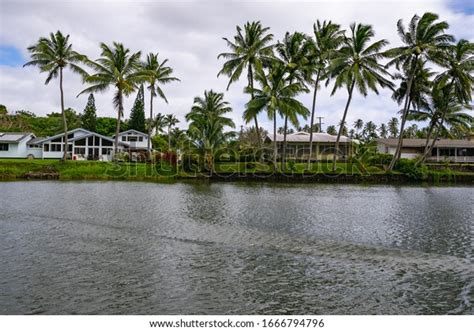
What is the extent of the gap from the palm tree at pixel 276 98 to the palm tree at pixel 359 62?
429cm

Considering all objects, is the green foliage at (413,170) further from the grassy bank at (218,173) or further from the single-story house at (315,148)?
the single-story house at (315,148)

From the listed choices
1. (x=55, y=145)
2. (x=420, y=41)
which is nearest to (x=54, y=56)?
(x=55, y=145)

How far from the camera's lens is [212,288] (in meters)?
8.47

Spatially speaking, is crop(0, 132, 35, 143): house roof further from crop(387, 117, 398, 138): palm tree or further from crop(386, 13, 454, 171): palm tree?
crop(387, 117, 398, 138): palm tree

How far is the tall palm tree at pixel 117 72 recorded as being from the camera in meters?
42.2

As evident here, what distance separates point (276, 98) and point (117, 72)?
55.3ft

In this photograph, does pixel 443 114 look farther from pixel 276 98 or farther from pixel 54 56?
pixel 54 56

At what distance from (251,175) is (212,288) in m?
31.9

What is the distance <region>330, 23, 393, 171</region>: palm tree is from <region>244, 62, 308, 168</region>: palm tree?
429 centimetres

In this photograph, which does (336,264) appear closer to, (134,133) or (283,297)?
(283,297)

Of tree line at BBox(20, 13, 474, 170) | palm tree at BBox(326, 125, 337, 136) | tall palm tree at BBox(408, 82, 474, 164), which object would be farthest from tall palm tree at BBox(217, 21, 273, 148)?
palm tree at BBox(326, 125, 337, 136)

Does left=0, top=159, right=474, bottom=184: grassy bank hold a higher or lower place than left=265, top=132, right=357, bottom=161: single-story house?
lower

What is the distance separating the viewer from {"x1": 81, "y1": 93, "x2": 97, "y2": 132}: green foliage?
67.7m
